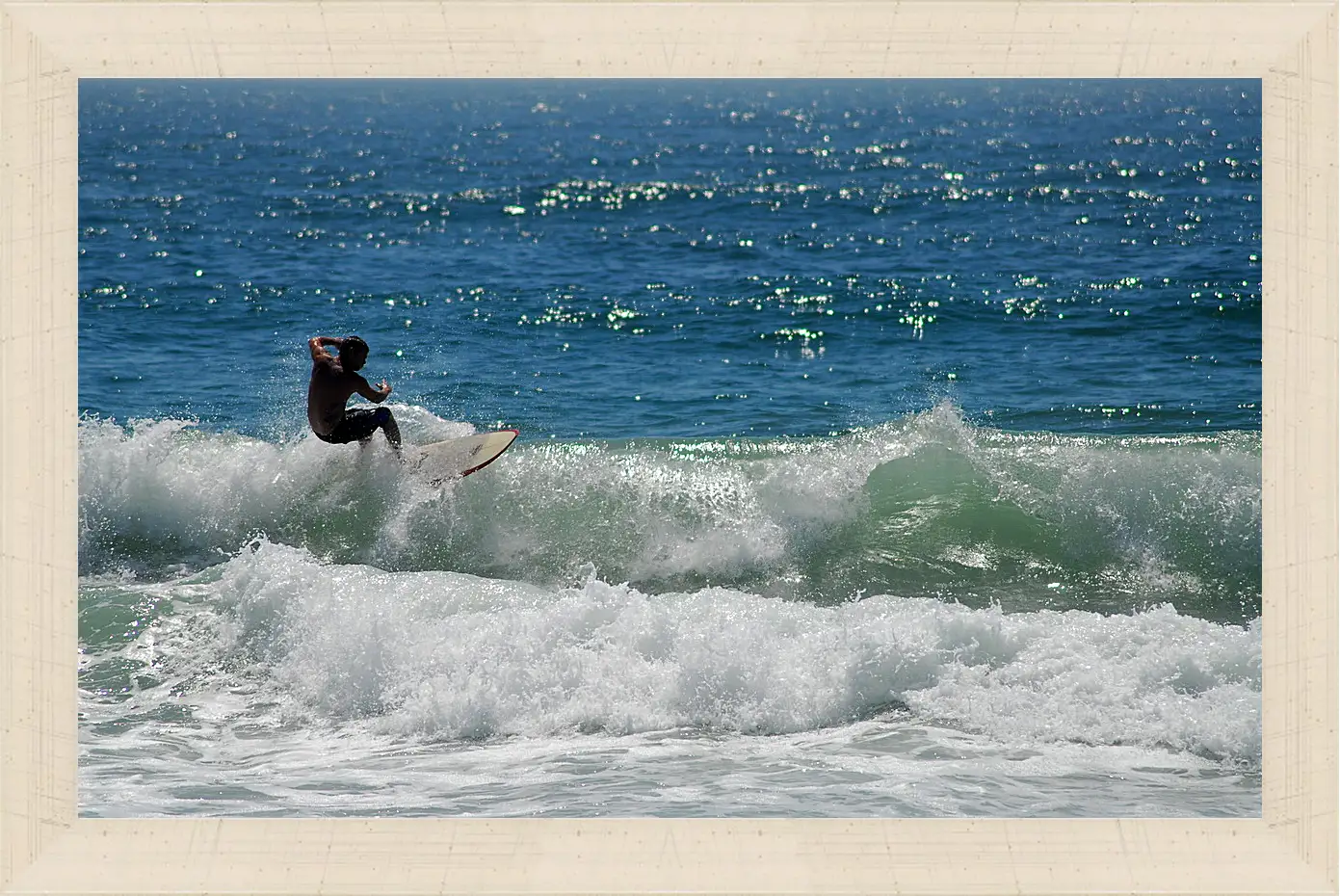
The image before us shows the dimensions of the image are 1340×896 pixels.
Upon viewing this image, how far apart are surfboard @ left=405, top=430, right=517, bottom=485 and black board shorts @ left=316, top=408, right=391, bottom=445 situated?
1.19 feet

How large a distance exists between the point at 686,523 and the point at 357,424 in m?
2.63

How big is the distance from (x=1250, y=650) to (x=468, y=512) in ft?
18.1

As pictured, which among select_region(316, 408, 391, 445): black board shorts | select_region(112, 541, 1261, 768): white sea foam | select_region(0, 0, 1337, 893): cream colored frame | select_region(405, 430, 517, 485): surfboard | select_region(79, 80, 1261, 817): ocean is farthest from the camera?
select_region(405, 430, 517, 485): surfboard

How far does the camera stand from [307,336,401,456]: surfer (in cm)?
887

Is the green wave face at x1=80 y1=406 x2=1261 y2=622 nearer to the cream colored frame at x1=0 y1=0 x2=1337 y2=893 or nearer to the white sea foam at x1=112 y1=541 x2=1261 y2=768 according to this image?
the white sea foam at x1=112 y1=541 x2=1261 y2=768

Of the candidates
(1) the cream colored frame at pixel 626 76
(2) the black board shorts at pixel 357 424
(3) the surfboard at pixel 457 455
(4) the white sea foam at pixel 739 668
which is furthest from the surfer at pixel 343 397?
(1) the cream colored frame at pixel 626 76

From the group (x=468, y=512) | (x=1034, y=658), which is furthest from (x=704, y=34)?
(x=468, y=512)

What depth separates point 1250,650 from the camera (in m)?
6.72

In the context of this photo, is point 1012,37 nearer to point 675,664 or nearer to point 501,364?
point 675,664

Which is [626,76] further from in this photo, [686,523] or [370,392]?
[686,523]

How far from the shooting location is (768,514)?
9.39m

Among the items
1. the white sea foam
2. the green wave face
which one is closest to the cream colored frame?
the white sea foam

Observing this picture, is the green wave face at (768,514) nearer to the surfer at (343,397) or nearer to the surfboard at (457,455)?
the surfboard at (457,455)

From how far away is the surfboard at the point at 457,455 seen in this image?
9.52 meters
